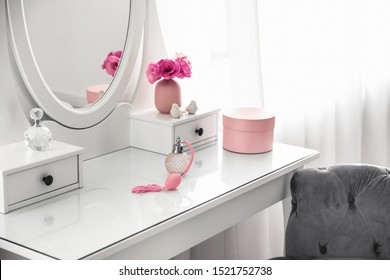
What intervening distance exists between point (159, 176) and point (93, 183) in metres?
0.19

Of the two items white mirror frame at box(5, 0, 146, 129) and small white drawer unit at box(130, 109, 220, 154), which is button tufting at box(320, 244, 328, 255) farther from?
white mirror frame at box(5, 0, 146, 129)

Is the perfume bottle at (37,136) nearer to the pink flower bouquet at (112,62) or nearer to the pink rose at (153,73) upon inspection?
the pink flower bouquet at (112,62)

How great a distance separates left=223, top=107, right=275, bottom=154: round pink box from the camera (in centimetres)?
232

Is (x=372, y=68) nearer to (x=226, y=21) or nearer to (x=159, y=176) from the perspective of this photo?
(x=226, y=21)

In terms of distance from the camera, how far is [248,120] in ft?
7.61

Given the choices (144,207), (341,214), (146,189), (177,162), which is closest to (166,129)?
(177,162)

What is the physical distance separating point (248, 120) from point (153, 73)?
0.34m

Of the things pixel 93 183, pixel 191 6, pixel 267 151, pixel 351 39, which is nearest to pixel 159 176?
pixel 93 183

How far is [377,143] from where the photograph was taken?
10.7 feet

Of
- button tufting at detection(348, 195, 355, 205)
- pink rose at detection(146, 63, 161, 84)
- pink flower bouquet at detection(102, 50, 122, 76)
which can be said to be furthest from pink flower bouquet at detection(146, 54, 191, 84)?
button tufting at detection(348, 195, 355, 205)

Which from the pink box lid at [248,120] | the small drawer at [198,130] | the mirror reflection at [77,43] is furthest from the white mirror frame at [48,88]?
the pink box lid at [248,120]

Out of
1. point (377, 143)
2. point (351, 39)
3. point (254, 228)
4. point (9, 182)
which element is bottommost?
point (254, 228)

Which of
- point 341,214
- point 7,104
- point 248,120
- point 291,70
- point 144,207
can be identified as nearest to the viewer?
point 144,207

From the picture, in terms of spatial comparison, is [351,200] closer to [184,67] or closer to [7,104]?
[184,67]
